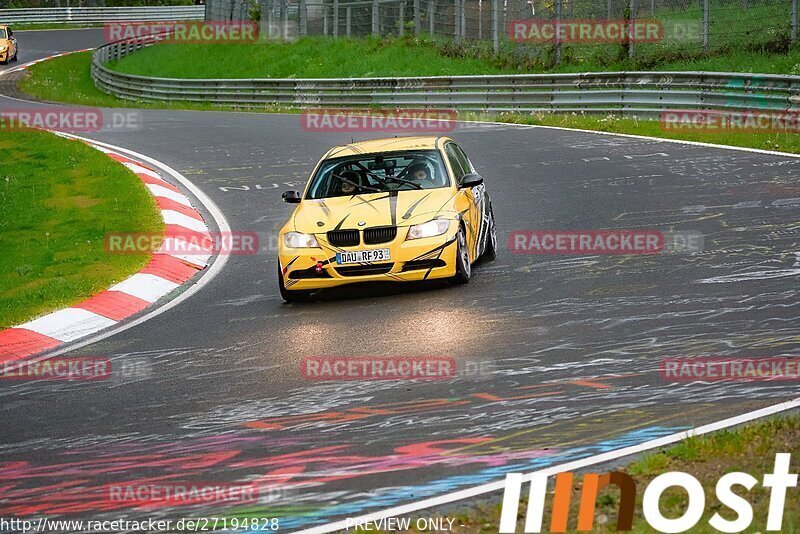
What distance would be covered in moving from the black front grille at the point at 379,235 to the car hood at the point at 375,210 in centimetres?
4

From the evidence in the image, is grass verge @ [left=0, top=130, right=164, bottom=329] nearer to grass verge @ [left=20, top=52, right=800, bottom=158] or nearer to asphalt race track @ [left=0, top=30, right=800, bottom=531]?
asphalt race track @ [left=0, top=30, right=800, bottom=531]

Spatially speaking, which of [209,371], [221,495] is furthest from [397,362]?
[221,495]

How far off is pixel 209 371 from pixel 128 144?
17870 millimetres

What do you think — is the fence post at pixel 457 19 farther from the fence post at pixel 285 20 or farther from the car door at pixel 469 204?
the car door at pixel 469 204

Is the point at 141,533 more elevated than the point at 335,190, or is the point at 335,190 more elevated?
the point at 335,190

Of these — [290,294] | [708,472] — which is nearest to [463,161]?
[290,294]

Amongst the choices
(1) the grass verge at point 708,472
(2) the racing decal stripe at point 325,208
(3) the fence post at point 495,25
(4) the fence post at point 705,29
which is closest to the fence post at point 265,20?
(3) the fence post at point 495,25

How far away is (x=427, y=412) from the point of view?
7.39 metres

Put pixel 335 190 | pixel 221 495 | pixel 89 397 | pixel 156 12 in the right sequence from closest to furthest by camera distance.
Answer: pixel 221 495
pixel 89 397
pixel 335 190
pixel 156 12

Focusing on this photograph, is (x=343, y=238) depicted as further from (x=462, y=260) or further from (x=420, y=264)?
(x=462, y=260)

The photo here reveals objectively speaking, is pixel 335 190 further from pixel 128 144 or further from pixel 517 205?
pixel 128 144

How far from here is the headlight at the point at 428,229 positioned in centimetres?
1136

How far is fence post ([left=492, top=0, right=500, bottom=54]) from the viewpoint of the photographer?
35750 mm

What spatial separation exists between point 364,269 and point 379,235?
0.34 metres
